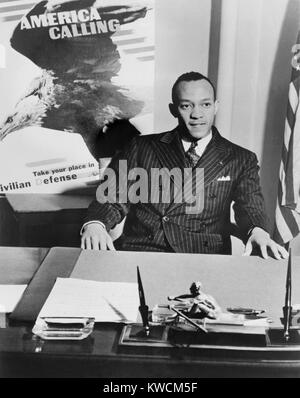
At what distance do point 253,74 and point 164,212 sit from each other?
0.53 m

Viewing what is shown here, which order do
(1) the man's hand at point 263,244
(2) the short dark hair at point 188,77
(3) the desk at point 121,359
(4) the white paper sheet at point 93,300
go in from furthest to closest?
(2) the short dark hair at point 188,77
(1) the man's hand at point 263,244
(4) the white paper sheet at point 93,300
(3) the desk at point 121,359

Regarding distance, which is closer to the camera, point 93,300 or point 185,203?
point 93,300

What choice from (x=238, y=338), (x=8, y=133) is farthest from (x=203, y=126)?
(x=238, y=338)

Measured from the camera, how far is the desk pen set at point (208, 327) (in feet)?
3.33

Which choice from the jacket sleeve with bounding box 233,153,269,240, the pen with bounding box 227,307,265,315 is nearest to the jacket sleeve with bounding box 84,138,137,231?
the jacket sleeve with bounding box 233,153,269,240

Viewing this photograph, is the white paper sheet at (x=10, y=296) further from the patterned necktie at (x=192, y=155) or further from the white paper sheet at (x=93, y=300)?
the patterned necktie at (x=192, y=155)

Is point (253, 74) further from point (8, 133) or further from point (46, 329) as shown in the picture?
point (46, 329)

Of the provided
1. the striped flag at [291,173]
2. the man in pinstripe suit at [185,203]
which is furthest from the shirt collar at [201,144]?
the striped flag at [291,173]

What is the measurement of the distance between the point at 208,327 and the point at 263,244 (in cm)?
56

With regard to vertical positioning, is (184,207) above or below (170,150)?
below

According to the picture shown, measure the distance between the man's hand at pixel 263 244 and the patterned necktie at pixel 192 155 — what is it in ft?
0.96

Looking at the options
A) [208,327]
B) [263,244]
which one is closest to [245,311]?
[208,327]

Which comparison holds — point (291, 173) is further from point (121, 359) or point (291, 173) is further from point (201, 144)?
point (121, 359)

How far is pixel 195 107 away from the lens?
65.5 inches
